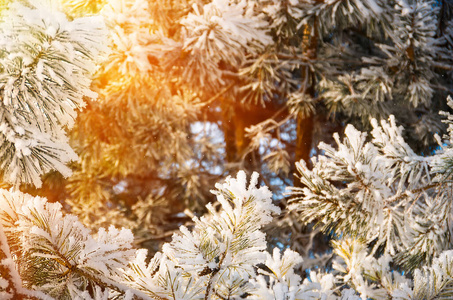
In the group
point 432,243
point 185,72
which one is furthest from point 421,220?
point 185,72

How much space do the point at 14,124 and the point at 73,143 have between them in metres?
3.22

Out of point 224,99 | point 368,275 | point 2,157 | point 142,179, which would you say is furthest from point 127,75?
point 142,179

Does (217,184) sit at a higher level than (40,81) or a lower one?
lower

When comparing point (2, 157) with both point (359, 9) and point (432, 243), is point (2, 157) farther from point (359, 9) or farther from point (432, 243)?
point (359, 9)

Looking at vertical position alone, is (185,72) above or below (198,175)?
above

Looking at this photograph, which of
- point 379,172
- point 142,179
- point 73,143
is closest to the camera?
point 379,172

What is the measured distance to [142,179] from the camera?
5527 mm

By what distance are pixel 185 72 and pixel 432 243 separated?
2050 millimetres

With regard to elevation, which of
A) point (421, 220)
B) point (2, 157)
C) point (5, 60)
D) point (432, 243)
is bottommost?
point (432, 243)

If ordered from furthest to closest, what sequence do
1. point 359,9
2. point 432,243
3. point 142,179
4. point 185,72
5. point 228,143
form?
point 142,179 → point 228,143 → point 185,72 → point 359,9 → point 432,243

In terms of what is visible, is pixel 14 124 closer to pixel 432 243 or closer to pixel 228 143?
pixel 432 243

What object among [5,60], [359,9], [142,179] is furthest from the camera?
[142,179]

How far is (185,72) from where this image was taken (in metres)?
2.86

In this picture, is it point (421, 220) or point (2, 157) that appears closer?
point (2, 157)
